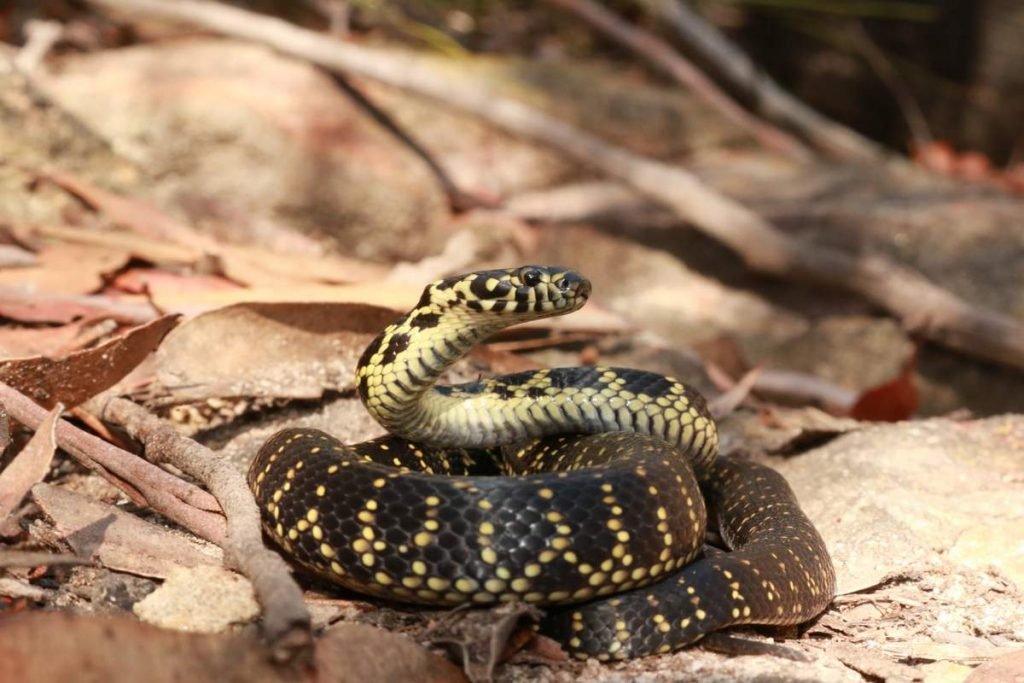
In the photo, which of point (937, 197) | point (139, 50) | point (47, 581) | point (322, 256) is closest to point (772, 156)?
point (937, 197)

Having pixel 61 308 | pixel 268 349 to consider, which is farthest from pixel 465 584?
pixel 61 308

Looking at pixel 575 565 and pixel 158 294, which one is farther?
pixel 158 294

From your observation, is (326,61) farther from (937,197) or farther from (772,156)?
(937,197)

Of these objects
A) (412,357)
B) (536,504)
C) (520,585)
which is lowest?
(520,585)

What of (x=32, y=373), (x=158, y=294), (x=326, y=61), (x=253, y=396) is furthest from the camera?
(x=326, y=61)

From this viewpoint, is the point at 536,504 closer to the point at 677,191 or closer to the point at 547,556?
the point at 547,556

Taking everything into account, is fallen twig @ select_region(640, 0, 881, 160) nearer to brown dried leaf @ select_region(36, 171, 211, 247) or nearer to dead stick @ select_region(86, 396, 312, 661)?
brown dried leaf @ select_region(36, 171, 211, 247)
